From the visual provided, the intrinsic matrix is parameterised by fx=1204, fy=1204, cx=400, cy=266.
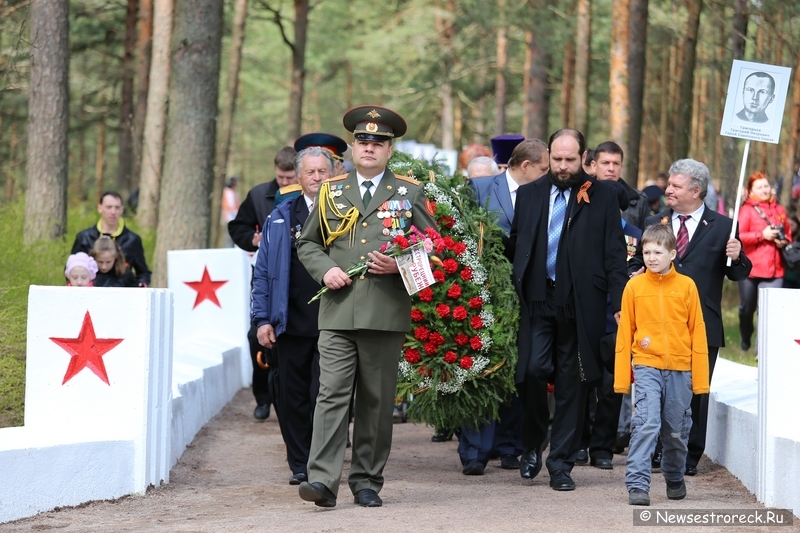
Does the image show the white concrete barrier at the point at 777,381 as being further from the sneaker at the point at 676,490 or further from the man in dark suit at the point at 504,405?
the man in dark suit at the point at 504,405

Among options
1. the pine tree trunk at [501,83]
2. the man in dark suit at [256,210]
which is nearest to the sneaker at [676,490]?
the man in dark suit at [256,210]

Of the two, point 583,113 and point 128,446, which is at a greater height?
point 583,113

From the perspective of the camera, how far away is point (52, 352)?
7184mm

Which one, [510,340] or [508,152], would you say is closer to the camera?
[510,340]

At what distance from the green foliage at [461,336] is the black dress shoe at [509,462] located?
28.1 inches

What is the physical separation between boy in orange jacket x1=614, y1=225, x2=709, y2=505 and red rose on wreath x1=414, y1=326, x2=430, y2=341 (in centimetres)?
153

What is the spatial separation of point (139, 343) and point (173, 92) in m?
7.30

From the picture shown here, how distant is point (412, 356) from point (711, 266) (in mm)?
2151

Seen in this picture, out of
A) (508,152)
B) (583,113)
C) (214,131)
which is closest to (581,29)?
(583,113)

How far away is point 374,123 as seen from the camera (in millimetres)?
7020

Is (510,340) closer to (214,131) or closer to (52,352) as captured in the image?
(52,352)

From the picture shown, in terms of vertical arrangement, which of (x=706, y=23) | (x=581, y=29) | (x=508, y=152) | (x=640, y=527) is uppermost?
(x=706, y=23)

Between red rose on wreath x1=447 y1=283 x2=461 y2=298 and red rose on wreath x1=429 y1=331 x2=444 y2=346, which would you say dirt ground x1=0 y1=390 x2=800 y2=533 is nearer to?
red rose on wreath x1=429 y1=331 x2=444 y2=346

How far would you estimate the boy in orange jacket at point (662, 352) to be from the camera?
23.6 ft
